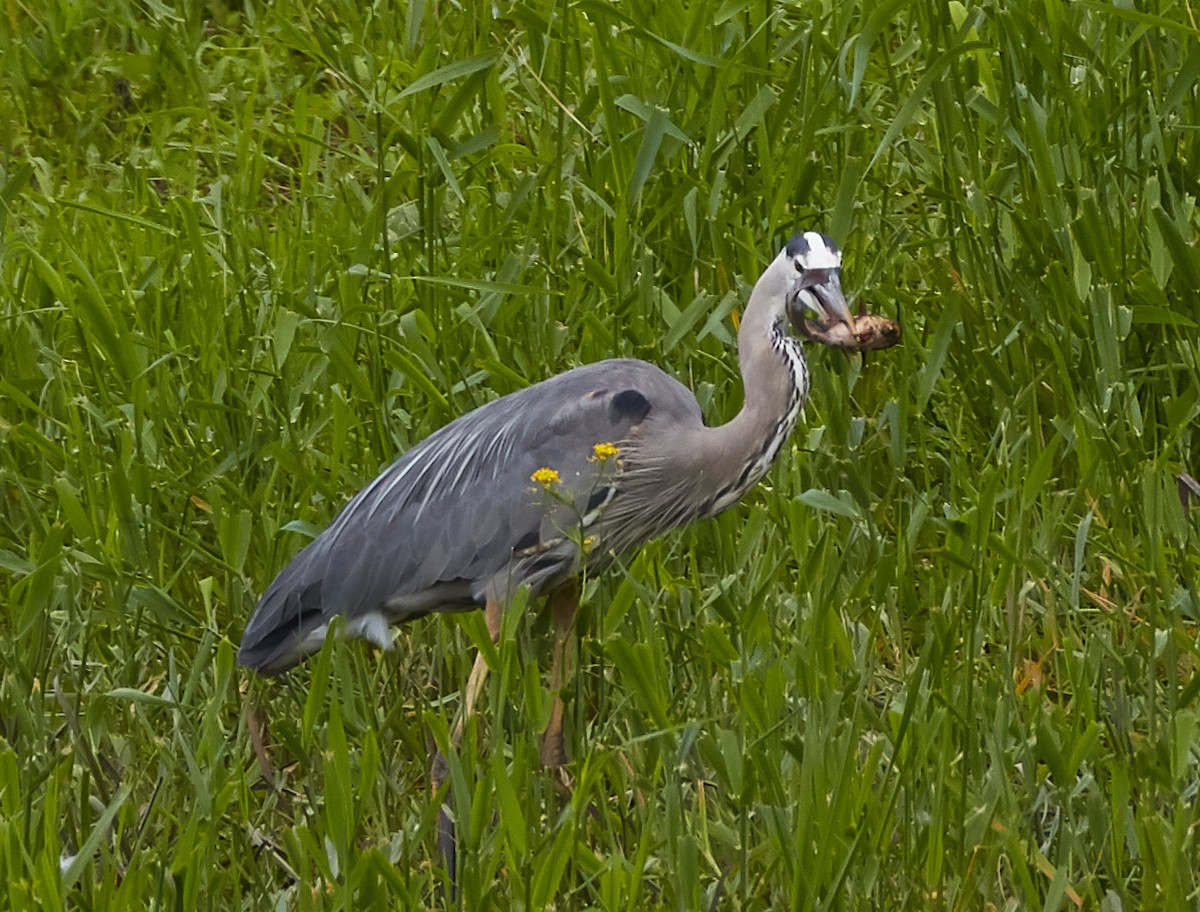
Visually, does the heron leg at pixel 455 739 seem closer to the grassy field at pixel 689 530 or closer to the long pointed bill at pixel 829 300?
the grassy field at pixel 689 530

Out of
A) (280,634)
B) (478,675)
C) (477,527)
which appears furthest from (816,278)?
(280,634)

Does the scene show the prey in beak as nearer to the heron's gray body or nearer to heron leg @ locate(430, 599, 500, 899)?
the heron's gray body

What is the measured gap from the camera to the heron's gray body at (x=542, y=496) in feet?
11.7

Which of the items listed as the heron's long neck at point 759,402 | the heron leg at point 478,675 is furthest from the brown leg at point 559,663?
the heron's long neck at point 759,402

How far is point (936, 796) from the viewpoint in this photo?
2.62m

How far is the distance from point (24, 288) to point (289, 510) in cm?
112

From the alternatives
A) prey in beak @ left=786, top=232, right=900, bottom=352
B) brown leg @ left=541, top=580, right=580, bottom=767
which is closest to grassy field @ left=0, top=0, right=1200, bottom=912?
brown leg @ left=541, top=580, right=580, bottom=767

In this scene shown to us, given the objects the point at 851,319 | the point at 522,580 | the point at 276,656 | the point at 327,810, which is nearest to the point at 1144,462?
the point at 851,319

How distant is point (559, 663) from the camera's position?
3529 mm

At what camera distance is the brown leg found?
11.5 ft

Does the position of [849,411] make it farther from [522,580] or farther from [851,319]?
[522,580]

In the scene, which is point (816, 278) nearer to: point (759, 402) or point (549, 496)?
point (759, 402)

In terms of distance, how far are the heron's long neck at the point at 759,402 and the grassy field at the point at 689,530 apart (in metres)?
0.08

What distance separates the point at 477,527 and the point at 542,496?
130mm
